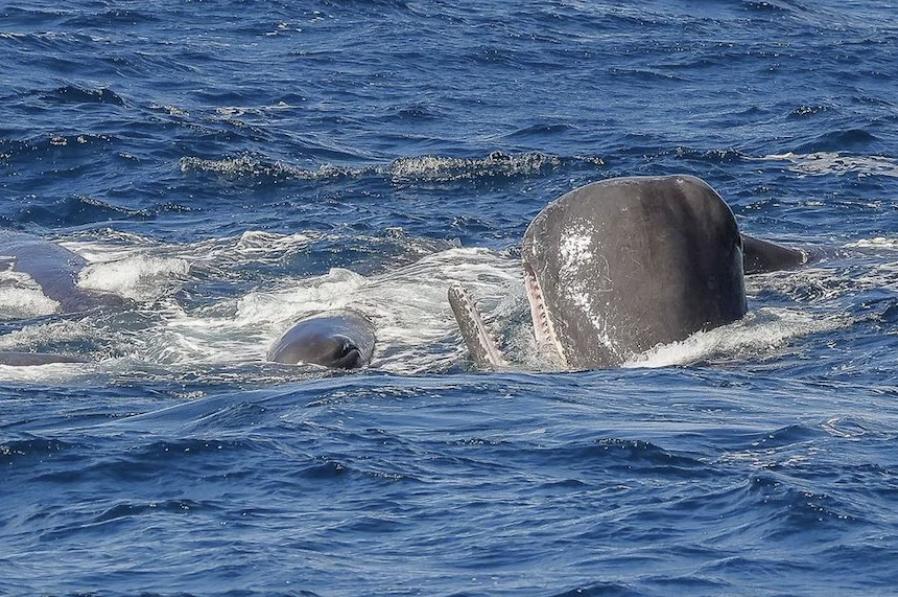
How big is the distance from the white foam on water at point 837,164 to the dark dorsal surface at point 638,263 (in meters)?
10.7

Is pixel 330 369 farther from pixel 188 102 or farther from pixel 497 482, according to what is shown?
pixel 188 102

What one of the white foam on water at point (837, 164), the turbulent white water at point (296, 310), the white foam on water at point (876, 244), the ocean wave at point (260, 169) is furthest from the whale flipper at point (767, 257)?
the ocean wave at point (260, 169)

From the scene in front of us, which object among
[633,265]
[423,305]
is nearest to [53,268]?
[423,305]

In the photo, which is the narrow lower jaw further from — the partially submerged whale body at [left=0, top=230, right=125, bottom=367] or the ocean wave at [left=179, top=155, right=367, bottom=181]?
the ocean wave at [left=179, top=155, right=367, bottom=181]

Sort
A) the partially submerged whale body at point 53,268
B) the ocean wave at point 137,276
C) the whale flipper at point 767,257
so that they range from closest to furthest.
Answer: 1. the whale flipper at point 767,257
2. the partially submerged whale body at point 53,268
3. the ocean wave at point 137,276

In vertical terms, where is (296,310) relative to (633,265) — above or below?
below

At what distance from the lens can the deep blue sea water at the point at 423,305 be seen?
30.6 feet

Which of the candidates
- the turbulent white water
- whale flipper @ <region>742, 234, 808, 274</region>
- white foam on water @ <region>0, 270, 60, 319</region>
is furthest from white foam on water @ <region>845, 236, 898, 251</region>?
white foam on water @ <region>0, 270, 60, 319</region>

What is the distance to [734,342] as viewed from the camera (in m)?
13.6

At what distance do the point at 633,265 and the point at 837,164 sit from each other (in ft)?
38.7

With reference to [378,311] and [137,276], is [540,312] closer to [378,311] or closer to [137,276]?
[378,311]

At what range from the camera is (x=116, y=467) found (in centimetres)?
1091

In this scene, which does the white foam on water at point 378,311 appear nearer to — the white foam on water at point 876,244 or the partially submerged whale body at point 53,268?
the partially submerged whale body at point 53,268

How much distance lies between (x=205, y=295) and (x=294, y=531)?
370 inches
